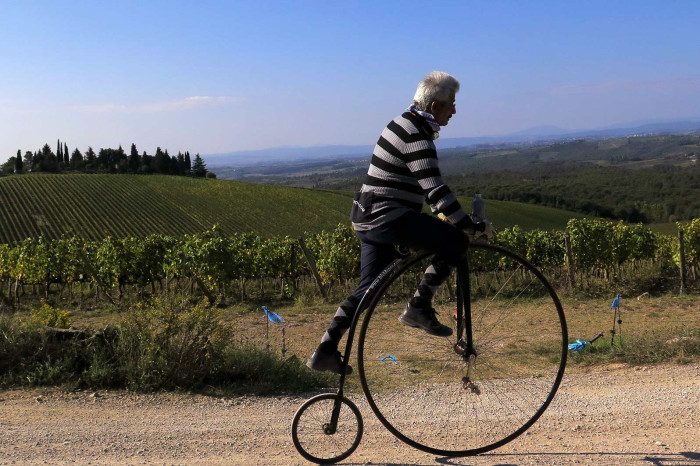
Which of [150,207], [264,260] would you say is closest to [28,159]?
[150,207]

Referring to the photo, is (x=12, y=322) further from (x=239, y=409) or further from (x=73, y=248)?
(x=73, y=248)

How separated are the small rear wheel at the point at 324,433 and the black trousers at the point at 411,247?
36 centimetres

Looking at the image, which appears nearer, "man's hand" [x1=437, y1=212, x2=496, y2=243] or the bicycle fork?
"man's hand" [x1=437, y1=212, x2=496, y2=243]

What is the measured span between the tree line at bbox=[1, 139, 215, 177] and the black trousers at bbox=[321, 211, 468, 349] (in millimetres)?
84198

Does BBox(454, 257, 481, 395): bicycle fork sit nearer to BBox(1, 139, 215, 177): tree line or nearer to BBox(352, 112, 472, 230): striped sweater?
BBox(352, 112, 472, 230): striped sweater

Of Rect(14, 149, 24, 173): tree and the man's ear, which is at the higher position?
Rect(14, 149, 24, 173): tree

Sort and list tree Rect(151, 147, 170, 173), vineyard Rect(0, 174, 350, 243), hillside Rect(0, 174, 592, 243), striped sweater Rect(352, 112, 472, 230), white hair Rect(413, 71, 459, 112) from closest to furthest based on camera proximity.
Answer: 1. striped sweater Rect(352, 112, 472, 230)
2. white hair Rect(413, 71, 459, 112)
3. vineyard Rect(0, 174, 350, 243)
4. hillside Rect(0, 174, 592, 243)
5. tree Rect(151, 147, 170, 173)

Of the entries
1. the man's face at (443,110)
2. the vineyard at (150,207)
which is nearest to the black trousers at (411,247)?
the man's face at (443,110)

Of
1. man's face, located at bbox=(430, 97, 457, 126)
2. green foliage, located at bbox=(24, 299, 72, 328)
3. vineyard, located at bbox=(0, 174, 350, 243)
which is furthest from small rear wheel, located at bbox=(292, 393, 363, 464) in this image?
vineyard, located at bbox=(0, 174, 350, 243)

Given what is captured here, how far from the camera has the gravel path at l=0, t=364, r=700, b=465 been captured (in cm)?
313

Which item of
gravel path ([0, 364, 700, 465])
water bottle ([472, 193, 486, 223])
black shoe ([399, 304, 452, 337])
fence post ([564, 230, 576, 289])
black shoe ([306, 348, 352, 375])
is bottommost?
fence post ([564, 230, 576, 289])

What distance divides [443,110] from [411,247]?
707 mm

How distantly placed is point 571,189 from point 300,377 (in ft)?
294

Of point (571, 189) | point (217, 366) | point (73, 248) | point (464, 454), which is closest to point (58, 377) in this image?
point (217, 366)
